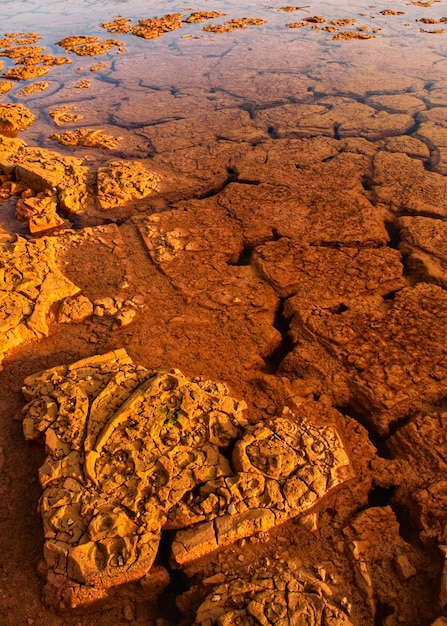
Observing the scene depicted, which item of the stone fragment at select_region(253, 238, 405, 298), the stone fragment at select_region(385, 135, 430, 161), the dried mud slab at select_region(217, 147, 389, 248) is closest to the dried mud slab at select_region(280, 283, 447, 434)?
the stone fragment at select_region(253, 238, 405, 298)

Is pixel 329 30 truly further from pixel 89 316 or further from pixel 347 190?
pixel 89 316

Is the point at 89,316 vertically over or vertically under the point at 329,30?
under

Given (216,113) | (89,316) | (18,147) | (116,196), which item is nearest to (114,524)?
(89,316)

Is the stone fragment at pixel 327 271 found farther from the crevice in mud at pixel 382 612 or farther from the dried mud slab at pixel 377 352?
the crevice in mud at pixel 382 612

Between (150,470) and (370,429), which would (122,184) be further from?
(370,429)

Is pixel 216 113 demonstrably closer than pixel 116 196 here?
No
